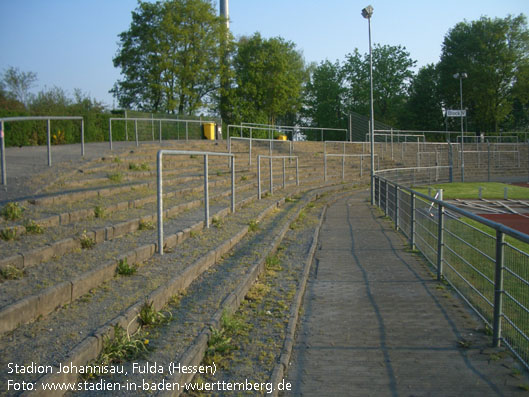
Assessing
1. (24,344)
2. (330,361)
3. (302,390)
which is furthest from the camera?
(330,361)

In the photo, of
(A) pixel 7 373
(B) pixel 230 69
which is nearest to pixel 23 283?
(A) pixel 7 373

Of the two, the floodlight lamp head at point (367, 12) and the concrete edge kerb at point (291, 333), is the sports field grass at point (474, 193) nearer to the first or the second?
the floodlight lamp head at point (367, 12)

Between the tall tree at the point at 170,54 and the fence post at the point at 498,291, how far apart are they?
136 feet

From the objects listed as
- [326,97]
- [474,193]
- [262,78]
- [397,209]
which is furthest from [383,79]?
[397,209]

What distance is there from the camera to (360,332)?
16.1 feet

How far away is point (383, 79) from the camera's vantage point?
6950 cm

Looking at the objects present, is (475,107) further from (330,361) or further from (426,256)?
(330,361)

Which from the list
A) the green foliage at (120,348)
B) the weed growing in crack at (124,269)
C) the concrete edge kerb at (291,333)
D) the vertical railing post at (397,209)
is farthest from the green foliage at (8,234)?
the vertical railing post at (397,209)

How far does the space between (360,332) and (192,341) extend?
1.78 m

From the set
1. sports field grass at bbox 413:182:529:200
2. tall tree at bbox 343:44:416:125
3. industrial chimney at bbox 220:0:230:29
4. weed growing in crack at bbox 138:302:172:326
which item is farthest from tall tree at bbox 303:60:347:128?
weed growing in crack at bbox 138:302:172:326

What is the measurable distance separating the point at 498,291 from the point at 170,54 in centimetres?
4354

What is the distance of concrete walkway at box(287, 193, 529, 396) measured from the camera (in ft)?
12.5

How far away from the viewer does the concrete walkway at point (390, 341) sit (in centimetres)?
382

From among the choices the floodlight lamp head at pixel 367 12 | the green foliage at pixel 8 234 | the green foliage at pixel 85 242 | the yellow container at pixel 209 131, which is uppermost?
the floodlight lamp head at pixel 367 12
